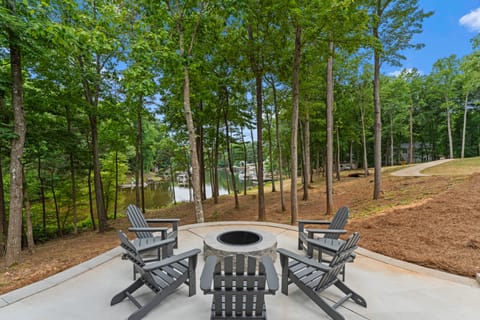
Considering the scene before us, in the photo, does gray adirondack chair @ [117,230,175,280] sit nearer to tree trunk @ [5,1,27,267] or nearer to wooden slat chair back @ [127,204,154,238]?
wooden slat chair back @ [127,204,154,238]

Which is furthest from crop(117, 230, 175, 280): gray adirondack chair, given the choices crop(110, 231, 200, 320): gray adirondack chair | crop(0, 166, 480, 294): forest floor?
crop(0, 166, 480, 294): forest floor

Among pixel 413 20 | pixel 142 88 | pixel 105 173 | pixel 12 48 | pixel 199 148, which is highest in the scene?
pixel 413 20

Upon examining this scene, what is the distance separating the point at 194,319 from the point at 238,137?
11.8 m

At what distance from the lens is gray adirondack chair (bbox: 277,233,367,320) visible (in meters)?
2.12

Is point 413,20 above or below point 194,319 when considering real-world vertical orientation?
above

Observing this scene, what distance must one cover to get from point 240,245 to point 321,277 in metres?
1.31

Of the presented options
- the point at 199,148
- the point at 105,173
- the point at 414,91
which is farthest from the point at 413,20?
the point at 414,91

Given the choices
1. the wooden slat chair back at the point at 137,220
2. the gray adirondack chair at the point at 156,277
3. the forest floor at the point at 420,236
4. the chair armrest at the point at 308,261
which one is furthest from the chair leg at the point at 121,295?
the forest floor at the point at 420,236

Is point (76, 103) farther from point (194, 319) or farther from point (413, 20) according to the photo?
point (413, 20)

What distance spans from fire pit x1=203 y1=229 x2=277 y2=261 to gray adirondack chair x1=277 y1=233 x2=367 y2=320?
569mm

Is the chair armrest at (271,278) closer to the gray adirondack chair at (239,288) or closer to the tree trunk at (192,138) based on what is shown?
the gray adirondack chair at (239,288)

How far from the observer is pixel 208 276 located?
1.98 meters

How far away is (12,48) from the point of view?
4082 mm

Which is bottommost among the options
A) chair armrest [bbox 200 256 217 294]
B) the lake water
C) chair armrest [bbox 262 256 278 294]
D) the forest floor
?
the lake water
